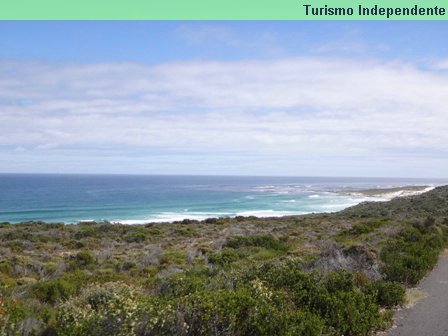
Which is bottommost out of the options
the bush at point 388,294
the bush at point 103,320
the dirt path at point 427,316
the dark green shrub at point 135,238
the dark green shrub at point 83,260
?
the dark green shrub at point 135,238

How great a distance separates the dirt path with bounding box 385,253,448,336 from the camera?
8.08 m

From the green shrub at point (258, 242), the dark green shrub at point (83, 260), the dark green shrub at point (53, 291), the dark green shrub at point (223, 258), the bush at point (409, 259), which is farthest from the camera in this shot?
the green shrub at point (258, 242)

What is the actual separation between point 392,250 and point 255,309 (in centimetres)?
918

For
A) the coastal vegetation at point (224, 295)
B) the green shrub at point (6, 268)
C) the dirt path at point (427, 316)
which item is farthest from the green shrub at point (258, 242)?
the dirt path at point (427, 316)

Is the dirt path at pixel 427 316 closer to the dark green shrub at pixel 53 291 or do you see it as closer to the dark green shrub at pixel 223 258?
the dark green shrub at pixel 53 291

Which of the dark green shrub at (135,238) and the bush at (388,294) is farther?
the dark green shrub at (135,238)

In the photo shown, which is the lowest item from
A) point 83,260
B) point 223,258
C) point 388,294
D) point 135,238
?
point 135,238

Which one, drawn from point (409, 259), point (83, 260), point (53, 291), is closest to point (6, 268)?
point (83, 260)

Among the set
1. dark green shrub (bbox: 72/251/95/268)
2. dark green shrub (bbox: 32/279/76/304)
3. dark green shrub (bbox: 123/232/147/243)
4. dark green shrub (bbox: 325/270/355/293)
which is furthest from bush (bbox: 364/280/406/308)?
dark green shrub (bbox: 123/232/147/243)

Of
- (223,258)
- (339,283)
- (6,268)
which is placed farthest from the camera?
(223,258)

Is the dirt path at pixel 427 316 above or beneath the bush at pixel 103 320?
beneath

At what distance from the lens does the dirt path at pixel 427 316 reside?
808 centimetres

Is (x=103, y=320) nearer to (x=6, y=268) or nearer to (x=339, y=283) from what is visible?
(x=339, y=283)

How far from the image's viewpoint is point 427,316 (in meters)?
9.07
